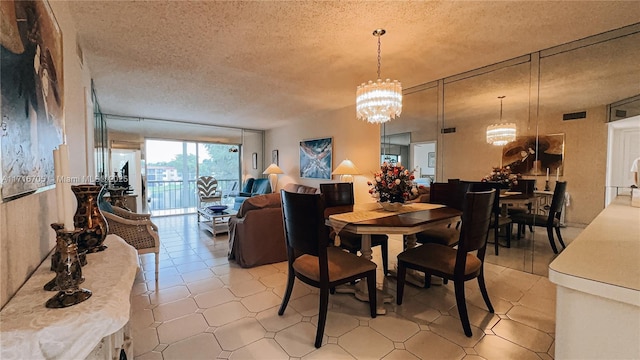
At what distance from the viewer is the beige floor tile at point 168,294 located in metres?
2.34

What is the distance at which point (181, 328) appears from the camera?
1.94 m

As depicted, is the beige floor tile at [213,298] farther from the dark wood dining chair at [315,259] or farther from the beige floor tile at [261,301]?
the dark wood dining chair at [315,259]

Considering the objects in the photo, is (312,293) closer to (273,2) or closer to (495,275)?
(495,275)

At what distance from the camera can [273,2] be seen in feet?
6.30

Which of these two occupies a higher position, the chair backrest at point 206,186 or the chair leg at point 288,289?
the chair backrest at point 206,186

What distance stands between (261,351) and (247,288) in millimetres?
947

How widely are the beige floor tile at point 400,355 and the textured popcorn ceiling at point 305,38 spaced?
2.45m

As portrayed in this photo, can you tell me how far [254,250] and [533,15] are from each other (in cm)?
349

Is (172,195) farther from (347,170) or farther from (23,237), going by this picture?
(23,237)

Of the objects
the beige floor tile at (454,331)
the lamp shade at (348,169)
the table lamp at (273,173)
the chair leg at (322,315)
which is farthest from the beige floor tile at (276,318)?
the table lamp at (273,173)

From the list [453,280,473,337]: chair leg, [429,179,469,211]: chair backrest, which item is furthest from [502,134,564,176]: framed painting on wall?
[453,280,473,337]: chair leg

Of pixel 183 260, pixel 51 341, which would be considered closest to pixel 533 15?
pixel 51 341

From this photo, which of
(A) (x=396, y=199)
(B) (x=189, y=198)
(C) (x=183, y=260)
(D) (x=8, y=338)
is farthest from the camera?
(B) (x=189, y=198)

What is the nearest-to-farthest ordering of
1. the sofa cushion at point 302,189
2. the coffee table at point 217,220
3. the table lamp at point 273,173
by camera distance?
the coffee table at point 217,220, the sofa cushion at point 302,189, the table lamp at point 273,173
